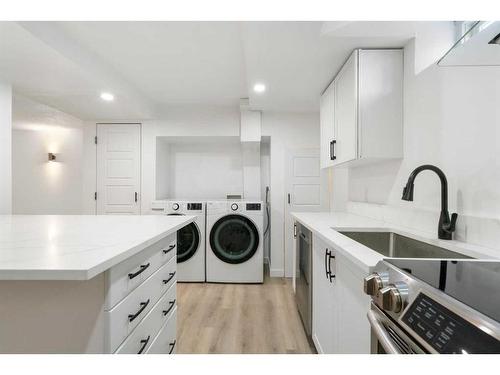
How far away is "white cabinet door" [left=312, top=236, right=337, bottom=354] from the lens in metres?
1.45

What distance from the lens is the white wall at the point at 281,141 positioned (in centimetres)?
363

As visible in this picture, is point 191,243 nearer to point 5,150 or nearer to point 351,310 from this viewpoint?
point 5,150

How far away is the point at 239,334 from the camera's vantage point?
212 centimetres

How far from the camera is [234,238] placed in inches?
132

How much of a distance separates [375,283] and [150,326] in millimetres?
940

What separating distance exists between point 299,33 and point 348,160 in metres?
0.95

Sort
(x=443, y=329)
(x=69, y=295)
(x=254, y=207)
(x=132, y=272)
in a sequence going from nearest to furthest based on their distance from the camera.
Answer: (x=443, y=329) → (x=69, y=295) → (x=132, y=272) → (x=254, y=207)

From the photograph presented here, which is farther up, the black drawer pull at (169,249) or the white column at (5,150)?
the white column at (5,150)

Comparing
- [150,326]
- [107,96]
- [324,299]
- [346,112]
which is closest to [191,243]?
[107,96]

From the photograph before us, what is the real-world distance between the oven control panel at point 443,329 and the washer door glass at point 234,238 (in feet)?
8.84

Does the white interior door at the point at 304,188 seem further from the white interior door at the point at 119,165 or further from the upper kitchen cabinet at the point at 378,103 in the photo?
the white interior door at the point at 119,165

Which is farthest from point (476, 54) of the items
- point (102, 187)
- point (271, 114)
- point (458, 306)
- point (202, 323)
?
point (102, 187)

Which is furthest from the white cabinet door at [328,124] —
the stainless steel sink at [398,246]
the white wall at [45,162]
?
the white wall at [45,162]
